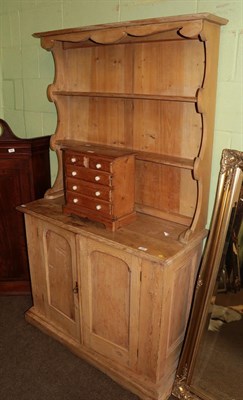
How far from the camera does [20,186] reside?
252 cm

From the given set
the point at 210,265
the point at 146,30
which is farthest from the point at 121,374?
the point at 146,30

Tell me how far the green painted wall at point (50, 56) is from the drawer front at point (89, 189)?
1.84 feet

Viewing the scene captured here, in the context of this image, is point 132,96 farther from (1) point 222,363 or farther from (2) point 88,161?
(1) point 222,363

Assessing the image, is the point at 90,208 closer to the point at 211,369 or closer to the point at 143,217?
the point at 143,217

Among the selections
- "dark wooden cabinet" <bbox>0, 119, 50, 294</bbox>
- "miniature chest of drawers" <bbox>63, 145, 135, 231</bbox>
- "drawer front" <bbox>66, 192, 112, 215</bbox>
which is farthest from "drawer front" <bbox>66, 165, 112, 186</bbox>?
"dark wooden cabinet" <bbox>0, 119, 50, 294</bbox>

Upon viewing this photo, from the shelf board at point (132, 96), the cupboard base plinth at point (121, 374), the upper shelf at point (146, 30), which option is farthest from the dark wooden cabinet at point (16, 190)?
the upper shelf at point (146, 30)

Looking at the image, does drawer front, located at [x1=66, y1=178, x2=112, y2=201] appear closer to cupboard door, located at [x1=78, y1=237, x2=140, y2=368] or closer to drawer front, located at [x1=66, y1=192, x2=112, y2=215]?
drawer front, located at [x1=66, y1=192, x2=112, y2=215]

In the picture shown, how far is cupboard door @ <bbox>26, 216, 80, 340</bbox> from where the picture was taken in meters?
2.07

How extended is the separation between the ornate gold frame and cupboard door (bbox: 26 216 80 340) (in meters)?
0.67

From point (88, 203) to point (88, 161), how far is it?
234 mm

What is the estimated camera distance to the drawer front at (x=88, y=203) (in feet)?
6.26

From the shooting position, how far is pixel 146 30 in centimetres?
161

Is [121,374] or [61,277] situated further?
[61,277]

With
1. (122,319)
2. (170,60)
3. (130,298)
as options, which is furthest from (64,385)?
(170,60)
